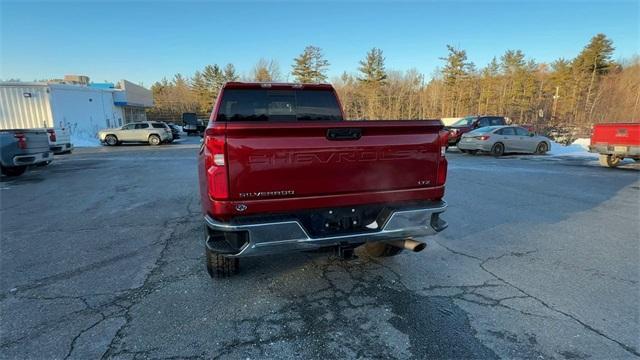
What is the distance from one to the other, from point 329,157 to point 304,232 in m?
0.68

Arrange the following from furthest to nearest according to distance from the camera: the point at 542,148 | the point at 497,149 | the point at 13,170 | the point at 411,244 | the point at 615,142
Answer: the point at 542,148 < the point at 497,149 < the point at 615,142 < the point at 13,170 < the point at 411,244

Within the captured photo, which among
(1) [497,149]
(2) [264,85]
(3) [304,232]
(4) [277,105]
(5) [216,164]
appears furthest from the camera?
(1) [497,149]

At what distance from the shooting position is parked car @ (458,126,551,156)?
16.2m

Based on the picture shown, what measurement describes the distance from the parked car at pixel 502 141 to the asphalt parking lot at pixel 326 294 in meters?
10.4

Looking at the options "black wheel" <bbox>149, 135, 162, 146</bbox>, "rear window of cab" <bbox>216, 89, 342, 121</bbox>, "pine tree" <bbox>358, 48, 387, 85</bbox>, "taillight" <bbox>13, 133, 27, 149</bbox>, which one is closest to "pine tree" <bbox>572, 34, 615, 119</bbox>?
"pine tree" <bbox>358, 48, 387, 85</bbox>

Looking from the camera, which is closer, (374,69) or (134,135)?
(134,135)

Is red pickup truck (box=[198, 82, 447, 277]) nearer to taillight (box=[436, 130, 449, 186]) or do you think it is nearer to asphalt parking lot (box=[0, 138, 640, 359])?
taillight (box=[436, 130, 449, 186])

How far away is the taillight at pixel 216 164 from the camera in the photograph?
2695 millimetres

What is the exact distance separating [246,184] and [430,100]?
58753 mm

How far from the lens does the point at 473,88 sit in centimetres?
5306

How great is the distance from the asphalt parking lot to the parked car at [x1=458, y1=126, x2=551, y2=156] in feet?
34.2

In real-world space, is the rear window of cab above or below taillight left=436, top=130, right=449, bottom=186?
above

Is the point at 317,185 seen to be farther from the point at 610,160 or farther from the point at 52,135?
the point at 52,135

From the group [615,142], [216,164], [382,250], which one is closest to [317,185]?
[216,164]
